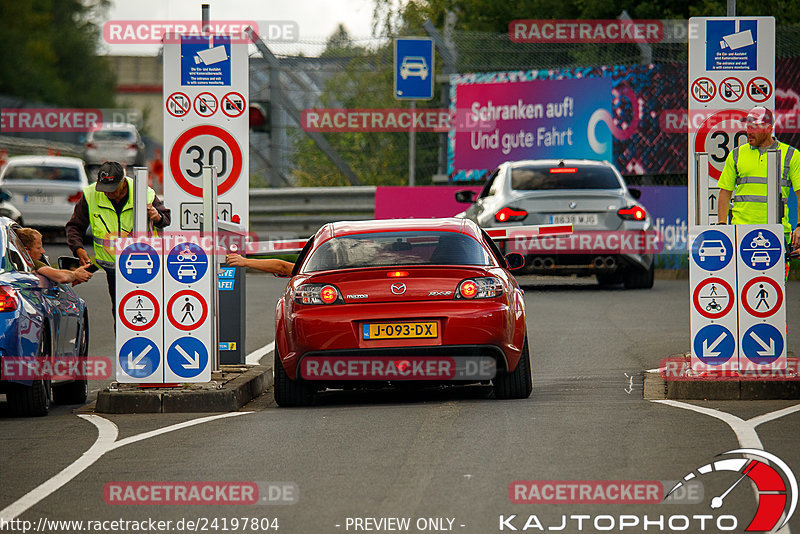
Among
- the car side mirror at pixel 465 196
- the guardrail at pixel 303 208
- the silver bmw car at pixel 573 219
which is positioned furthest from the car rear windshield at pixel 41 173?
the silver bmw car at pixel 573 219

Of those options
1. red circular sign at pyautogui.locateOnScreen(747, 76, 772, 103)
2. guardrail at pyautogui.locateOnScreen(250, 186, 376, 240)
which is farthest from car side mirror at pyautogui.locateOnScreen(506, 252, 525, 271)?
guardrail at pyautogui.locateOnScreen(250, 186, 376, 240)

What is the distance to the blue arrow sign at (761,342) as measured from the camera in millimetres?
11078

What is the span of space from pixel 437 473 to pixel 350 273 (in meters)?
3.24

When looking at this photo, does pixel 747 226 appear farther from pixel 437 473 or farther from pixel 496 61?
pixel 496 61

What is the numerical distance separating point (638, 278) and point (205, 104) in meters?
9.58

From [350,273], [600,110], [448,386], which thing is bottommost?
[448,386]

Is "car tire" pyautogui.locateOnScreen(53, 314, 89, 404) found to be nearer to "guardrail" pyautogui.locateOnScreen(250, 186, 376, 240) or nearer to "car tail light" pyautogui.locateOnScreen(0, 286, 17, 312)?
"car tail light" pyautogui.locateOnScreen(0, 286, 17, 312)

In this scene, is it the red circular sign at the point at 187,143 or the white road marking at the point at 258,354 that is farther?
the white road marking at the point at 258,354

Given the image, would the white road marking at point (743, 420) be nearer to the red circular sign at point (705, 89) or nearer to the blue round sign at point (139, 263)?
the red circular sign at point (705, 89)

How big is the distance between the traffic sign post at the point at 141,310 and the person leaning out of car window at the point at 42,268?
0.78m

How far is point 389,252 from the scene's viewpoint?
11.5 metres

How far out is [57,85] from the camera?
84.9 meters

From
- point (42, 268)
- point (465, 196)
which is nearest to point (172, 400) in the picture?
point (42, 268)

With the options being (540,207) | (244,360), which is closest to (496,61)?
(540,207)
